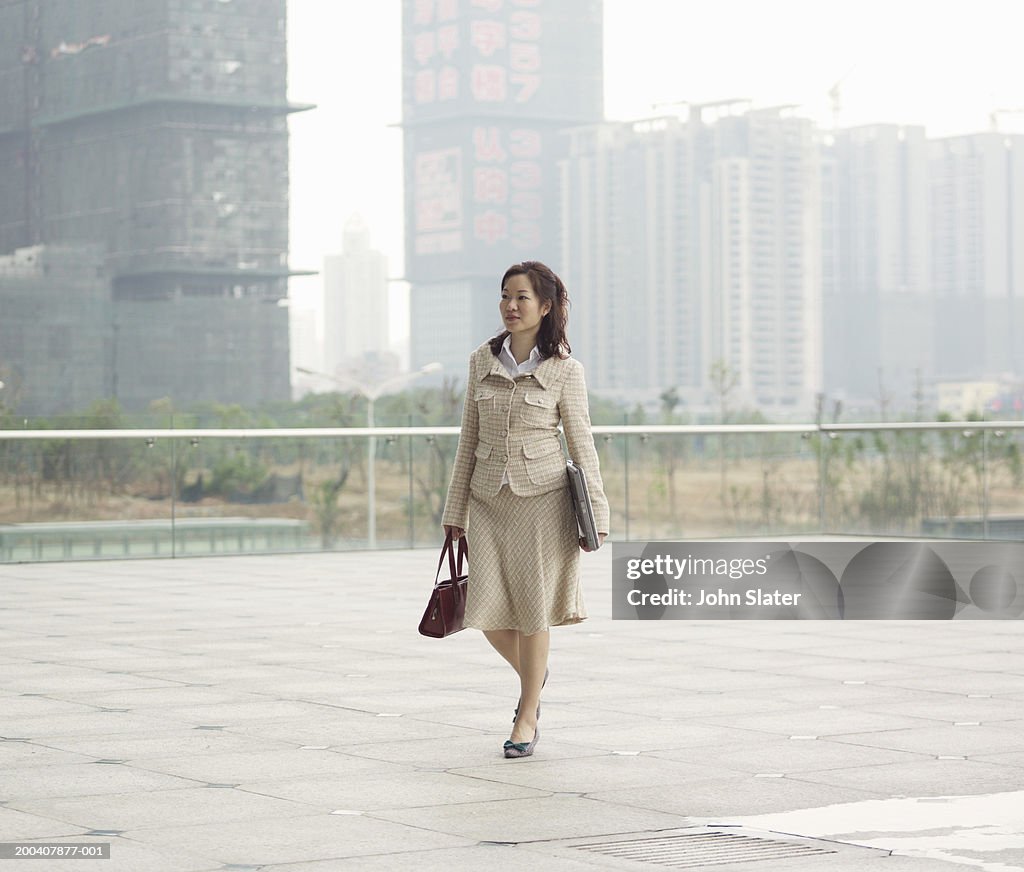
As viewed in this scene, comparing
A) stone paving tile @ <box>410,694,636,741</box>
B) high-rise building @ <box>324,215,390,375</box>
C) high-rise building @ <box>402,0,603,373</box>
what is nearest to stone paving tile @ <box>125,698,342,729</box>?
stone paving tile @ <box>410,694,636,741</box>

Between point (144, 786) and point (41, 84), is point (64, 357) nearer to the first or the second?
point (41, 84)

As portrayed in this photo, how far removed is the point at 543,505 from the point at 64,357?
A: 287 ft

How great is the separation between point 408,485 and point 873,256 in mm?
117204

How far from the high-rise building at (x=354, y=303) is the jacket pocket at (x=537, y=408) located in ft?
445

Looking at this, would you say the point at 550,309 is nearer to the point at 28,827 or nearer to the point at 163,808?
the point at 163,808

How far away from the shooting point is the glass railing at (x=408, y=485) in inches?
618

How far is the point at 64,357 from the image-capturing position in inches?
3568

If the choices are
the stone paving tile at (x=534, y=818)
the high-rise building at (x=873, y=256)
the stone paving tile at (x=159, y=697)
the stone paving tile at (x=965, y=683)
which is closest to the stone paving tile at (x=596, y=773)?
the stone paving tile at (x=534, y=818)

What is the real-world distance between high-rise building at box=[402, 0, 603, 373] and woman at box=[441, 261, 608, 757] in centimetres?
12969

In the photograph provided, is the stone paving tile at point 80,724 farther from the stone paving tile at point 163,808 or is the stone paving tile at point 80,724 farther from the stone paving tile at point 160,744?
the stone paving tile at point 163,808

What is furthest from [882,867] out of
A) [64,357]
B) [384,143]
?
[384,143]

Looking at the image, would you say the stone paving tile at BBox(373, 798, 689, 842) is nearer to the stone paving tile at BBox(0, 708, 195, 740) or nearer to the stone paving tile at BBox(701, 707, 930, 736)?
the stone paving tile at BBox(701, 707, 930, 736)

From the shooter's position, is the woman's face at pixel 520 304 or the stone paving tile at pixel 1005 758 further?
the woman's face at pixel 520 304

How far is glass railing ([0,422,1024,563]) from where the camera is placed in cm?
1569
